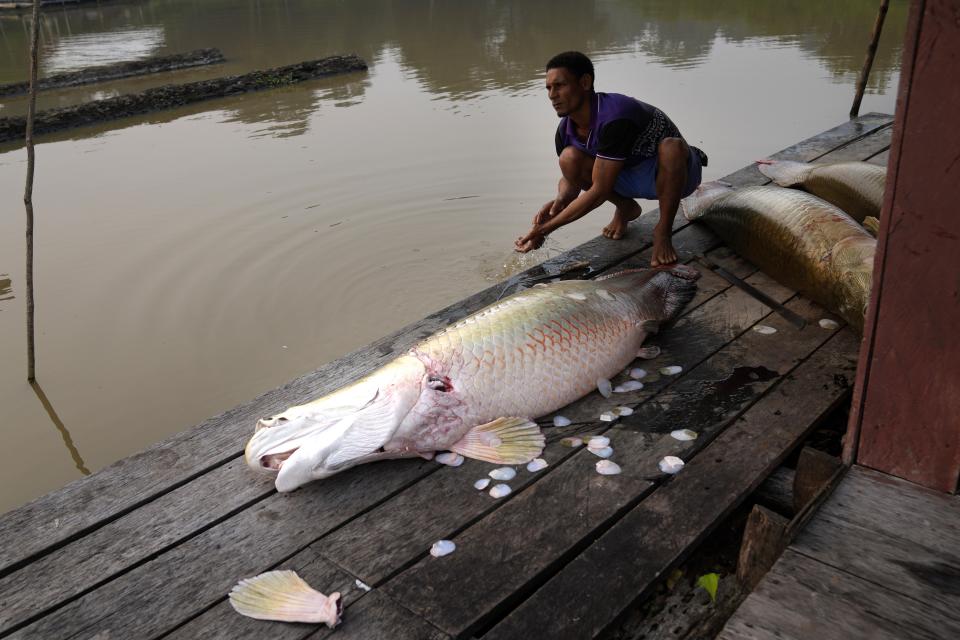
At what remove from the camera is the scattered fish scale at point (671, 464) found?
2.65 meters

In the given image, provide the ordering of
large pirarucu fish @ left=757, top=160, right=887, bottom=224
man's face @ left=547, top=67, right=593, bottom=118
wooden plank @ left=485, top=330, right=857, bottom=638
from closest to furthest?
wooden plank @ left=485, top=330, right=857, bottom=638
man's face @ left=547, top=67, right=593, bottom=118
large pirarucu fish @ left=757, top=160, right=887, bottom=224

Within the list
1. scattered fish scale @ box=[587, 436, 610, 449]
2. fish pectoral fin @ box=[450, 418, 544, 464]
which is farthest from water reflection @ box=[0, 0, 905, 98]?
scattered fish scale @ box=[587, 436, 610, 449]

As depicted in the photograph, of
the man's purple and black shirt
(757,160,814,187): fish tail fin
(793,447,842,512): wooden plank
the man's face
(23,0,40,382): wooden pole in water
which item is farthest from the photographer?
(757,160,814,187): fish tail fin

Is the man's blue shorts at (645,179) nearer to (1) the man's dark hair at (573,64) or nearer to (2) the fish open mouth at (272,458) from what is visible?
(1) the man's dark hair at (573,64)

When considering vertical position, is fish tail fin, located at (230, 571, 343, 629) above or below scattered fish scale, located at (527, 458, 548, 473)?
below

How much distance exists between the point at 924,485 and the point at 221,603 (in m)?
2.20

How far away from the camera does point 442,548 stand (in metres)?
2.38

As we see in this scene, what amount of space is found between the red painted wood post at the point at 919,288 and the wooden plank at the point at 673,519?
0.50 m

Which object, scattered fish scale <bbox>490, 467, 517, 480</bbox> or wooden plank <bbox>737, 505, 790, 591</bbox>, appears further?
scattered fish scale <bbox>490, 467, 517, 480</bbox>

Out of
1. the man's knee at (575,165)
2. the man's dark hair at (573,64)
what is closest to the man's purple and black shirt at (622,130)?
the man's knee at (575,165)

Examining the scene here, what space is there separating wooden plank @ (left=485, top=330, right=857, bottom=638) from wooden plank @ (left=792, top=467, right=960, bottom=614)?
438 millimetres

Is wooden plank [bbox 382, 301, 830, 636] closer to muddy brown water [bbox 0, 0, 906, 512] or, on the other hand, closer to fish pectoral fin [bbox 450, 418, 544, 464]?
fish pectoral fin [bbox 450, 418, 544, 464]

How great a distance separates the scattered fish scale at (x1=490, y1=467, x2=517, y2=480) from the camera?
269cm

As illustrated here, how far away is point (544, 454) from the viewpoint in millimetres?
2807
